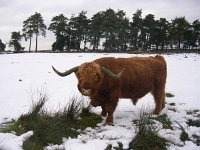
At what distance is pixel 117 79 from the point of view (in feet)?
21.8

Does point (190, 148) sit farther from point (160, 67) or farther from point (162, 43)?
point (162, 43)

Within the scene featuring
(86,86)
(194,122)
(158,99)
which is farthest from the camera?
(158,99)

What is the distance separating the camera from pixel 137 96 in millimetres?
7410

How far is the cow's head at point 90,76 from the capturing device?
232 inches

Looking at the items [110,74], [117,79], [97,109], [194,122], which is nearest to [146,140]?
[110,74]

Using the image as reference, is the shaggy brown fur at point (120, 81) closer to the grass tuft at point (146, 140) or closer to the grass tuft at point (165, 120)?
the grass tuft at point (165, 120)

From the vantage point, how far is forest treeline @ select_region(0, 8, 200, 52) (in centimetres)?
5197

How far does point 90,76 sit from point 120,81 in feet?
3.21

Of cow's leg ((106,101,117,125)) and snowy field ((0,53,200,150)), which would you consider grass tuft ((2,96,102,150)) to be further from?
cow's leg ((106,101,117,125))

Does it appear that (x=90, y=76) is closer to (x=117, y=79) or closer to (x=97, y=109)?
(x=117, y=79)

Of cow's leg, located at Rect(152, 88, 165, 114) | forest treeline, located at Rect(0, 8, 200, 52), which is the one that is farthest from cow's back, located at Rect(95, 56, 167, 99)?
forest treeline, located at Rect(0, 8, 200, 52)

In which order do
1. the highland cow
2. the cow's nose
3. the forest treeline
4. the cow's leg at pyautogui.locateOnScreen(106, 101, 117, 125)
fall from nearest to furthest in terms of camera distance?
1. the cow's nose
2. the highland cow
3. the cow's leg at pyautogui.locateOnScreen(106, 101, 117, 125)
4. the forest treeline

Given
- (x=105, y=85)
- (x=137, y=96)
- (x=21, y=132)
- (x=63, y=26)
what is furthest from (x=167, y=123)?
(x=63, y=26)

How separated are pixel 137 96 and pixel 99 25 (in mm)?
46342
